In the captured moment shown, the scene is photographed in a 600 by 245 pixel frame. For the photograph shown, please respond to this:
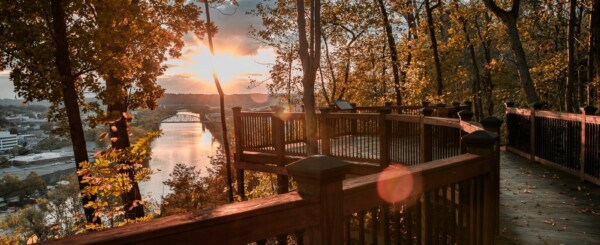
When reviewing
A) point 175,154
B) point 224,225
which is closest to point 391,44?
point 224,225

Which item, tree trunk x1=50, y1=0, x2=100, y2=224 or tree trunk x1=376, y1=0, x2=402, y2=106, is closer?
tree trunk x1=50, y1=0, x2=100, y2=224

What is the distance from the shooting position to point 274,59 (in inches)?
1056

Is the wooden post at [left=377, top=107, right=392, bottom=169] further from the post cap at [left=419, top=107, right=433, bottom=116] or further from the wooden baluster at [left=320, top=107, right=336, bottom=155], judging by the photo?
the wooden baluster at [left=320, top=107, right=336, bottom=155]

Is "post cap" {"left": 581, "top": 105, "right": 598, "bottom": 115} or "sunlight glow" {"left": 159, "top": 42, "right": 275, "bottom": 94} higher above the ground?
"sunlight glow" {"left": 159, "top": 42, "right": 275, "bottom": 94}

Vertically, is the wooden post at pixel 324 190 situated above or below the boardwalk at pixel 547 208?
above

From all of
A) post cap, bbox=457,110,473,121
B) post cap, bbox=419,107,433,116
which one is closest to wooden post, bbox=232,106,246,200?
post cap, bbox=419,107,433,116

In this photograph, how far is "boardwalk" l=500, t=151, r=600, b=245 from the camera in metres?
5.19

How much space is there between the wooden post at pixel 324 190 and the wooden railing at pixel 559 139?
7.57 metres

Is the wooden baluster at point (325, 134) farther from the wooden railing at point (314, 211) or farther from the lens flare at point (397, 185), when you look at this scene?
the lens flare at point (397, 185)

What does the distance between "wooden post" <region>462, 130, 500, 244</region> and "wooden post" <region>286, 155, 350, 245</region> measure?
2019mm

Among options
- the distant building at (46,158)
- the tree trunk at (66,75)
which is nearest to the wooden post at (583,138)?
the tree trunk at (66,75)

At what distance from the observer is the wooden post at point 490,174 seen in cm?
369

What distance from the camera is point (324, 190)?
2.17 meters

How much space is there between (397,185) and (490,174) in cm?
168
